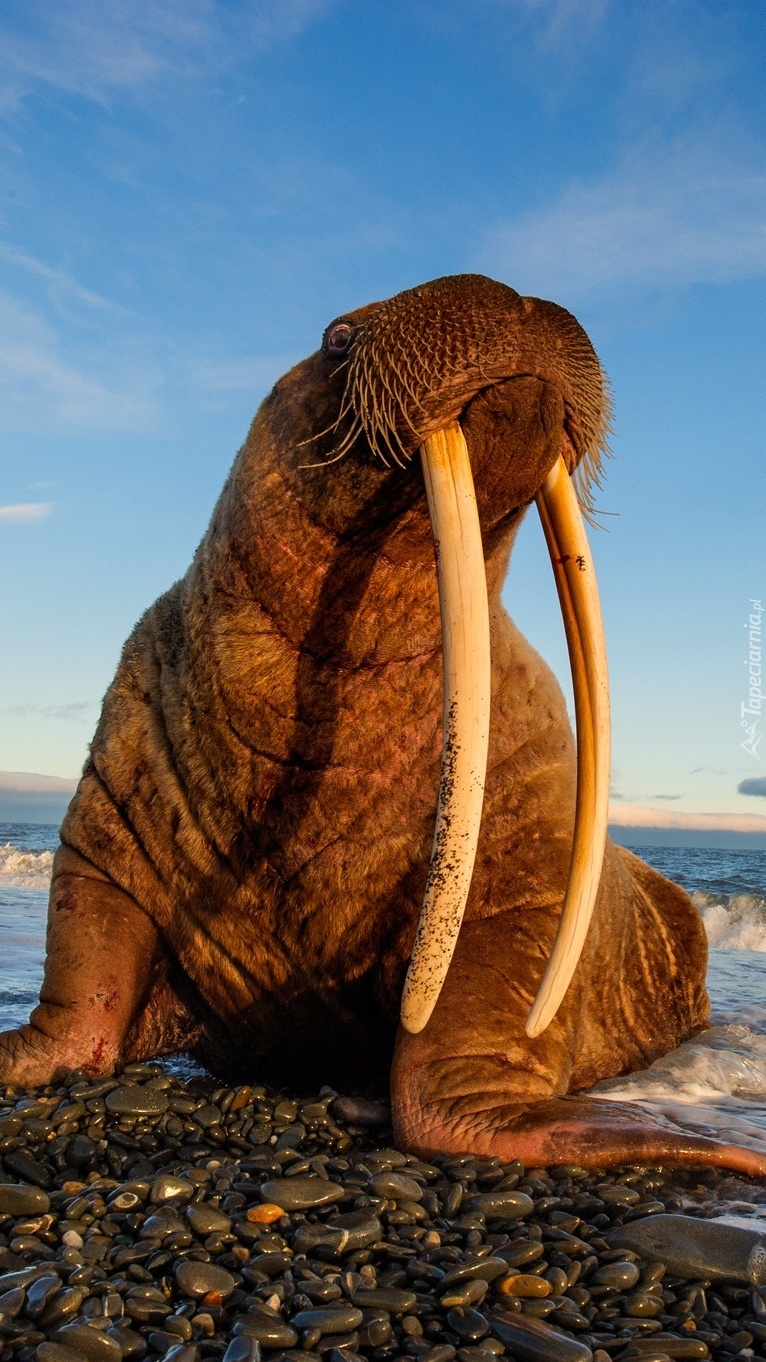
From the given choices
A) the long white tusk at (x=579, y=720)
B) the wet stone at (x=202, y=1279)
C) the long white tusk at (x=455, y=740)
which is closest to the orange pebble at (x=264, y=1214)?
the wet stone at (x=202, y=1279)

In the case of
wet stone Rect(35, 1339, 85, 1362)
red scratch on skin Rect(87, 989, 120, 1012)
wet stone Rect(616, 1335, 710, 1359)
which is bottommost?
wet stone Rect(616, 1335, 710, 1359)

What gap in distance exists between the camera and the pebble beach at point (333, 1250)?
2789 millimetres

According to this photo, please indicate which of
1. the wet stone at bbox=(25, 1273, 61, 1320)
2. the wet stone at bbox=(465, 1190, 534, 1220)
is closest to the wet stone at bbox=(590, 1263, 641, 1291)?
the wet stone at bbox=(465, 1190, 534, 1220)

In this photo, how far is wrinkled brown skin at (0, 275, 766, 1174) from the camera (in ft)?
13.7

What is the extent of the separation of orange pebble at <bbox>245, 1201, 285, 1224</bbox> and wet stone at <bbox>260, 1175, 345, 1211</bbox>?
41 mm

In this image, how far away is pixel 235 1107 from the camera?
4402 mm

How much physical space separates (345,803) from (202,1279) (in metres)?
2.13

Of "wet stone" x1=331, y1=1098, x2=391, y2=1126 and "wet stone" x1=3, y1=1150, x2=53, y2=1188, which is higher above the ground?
"wet stone" x1=331, y1=1098, x2=391, y2=1126

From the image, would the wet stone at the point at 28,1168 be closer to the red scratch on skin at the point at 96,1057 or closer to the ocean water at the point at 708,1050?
the red scratch on skin at the point at 96,1057

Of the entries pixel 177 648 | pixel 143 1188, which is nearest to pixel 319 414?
pixel 177 648

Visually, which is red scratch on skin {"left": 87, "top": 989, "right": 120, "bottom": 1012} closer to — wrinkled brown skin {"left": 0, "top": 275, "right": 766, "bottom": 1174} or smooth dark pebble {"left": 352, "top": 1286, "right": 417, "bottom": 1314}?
wrinkled brown skin {"left": 0, "top": 275, "right": 766, "bottom": 1174}

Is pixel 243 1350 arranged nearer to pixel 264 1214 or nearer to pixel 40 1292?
pixel 40 1292

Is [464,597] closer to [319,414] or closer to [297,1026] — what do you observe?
[319,414]

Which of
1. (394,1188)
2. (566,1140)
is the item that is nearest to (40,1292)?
(394,1188)
